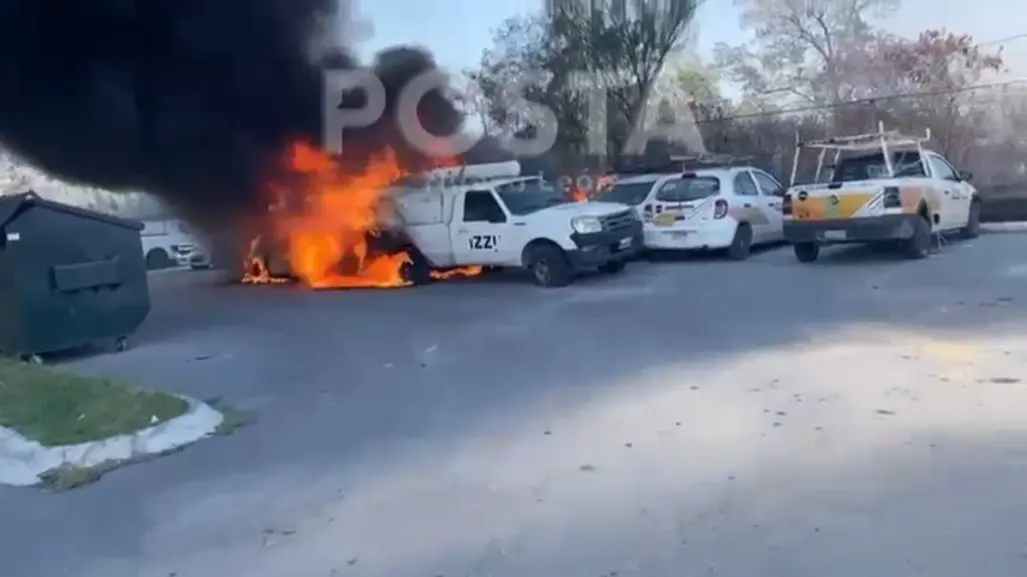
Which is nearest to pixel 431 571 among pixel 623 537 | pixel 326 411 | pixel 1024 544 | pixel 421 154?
pixel 623 537

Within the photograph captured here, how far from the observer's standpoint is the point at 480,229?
14773mm

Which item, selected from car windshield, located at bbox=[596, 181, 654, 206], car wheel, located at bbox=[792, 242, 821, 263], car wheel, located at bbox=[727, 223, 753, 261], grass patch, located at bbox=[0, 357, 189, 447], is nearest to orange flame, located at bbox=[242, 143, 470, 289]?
car windshield, located at bbox=[596, 181, 654, 206]

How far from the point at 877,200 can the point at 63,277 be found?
947cm

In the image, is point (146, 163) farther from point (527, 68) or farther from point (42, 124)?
point (527, 68)

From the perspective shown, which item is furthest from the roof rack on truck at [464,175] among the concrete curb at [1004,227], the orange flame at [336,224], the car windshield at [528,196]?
the concrete curb at [1004,227]

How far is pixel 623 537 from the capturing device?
14.4 ft

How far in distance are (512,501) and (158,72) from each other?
45.5 feet

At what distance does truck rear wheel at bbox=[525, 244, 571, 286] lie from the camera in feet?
45.6

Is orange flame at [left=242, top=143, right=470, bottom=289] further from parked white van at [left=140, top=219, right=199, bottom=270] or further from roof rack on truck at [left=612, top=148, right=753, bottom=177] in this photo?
roof rack on truck at [left=612, top=148, right=753, bottom=177]

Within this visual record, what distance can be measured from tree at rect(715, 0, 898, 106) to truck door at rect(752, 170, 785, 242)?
405 inches

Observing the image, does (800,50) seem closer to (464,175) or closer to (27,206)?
(464,175)

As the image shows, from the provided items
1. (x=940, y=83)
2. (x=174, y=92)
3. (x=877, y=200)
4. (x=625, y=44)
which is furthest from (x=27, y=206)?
(x=940, y=83)

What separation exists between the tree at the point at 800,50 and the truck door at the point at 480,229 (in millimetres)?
13782

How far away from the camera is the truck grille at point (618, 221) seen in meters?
13.9
